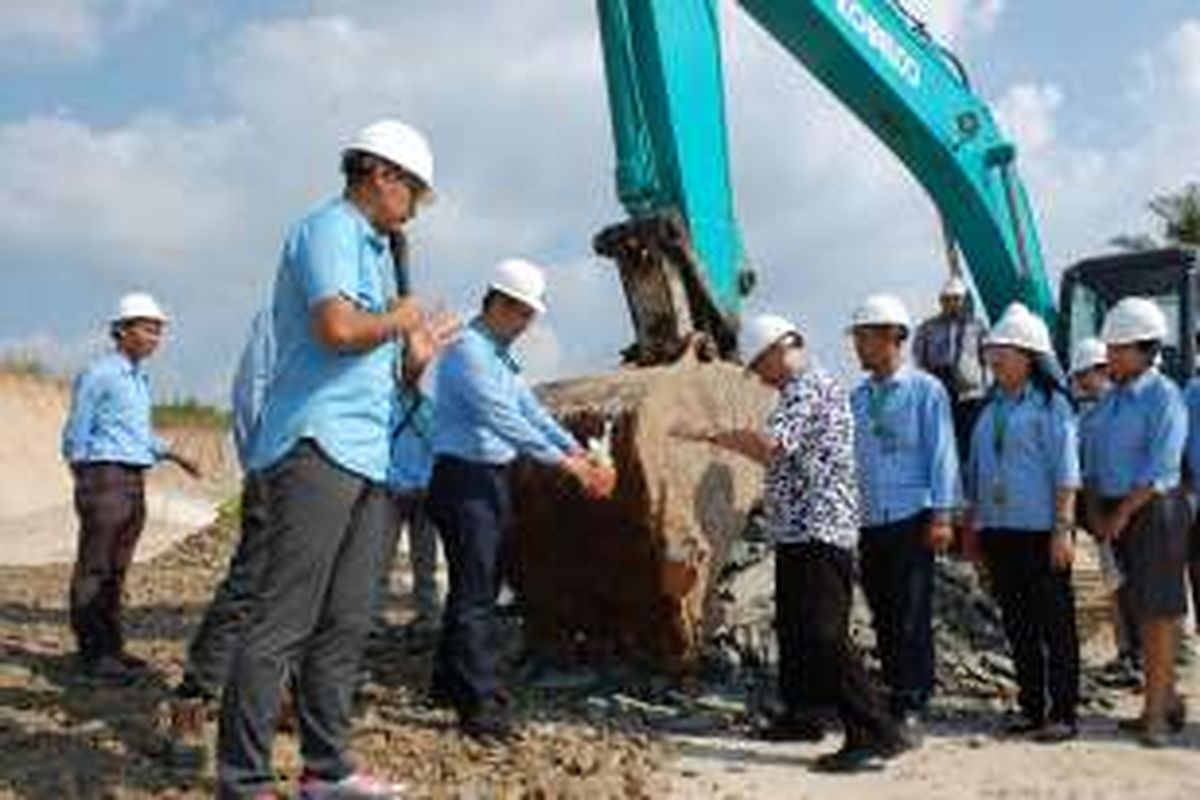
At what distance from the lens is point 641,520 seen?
26.4 feet

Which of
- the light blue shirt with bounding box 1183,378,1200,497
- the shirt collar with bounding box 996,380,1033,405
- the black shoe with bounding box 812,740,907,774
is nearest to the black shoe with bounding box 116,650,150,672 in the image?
the black shoe with bounding box 812,740,907,774

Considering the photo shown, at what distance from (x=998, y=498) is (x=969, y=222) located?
4.16m

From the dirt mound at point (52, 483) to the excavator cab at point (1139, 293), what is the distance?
11203 millimetres

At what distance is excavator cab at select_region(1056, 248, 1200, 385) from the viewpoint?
1255 cm

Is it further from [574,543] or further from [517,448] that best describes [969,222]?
[517,448]

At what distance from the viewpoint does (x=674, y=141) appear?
870 centimetres

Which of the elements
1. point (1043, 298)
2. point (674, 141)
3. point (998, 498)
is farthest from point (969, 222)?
point (998, 498)

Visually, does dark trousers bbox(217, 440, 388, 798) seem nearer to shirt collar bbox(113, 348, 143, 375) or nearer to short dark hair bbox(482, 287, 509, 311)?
short dark hair bbox(482, 287, 509, 311)

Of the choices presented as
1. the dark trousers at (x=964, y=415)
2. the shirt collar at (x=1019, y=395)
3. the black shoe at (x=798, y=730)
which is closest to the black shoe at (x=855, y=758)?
the black shoe at (x=798, y=730)

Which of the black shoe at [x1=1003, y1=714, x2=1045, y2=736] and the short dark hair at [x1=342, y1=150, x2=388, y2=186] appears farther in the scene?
the black shoe at [x1=1003, y1=714, x2=1045, y2=736]

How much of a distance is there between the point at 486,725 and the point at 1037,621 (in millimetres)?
2334

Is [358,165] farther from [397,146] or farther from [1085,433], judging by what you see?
[1085,433]

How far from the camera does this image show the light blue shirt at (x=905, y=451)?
7.59 meters

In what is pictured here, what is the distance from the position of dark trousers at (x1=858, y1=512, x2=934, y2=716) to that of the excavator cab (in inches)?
205
